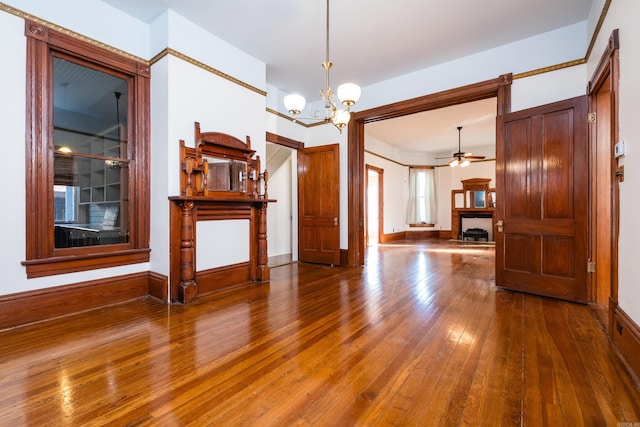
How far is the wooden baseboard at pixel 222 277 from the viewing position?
11.8 feet

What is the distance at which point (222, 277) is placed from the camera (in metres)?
3.83

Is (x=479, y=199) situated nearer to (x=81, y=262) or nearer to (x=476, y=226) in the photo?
(x=476, y=226)

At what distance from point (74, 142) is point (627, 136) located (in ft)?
15.9

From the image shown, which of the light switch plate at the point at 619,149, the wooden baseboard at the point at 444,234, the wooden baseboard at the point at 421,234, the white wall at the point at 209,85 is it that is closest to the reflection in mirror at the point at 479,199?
the wooden baseboard at the point at 444,234

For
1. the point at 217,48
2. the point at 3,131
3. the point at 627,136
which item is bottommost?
the point at 627,136

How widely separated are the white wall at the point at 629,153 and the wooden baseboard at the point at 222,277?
3.80m

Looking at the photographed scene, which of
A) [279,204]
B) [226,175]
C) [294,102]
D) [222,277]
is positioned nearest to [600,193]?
[294,102]

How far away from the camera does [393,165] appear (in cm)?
1016

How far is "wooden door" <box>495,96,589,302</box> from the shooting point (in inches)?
129

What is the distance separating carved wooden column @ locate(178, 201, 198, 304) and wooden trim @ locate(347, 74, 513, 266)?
2.89 metres

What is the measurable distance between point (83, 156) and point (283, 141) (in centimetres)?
309

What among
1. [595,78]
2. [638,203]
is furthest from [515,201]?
[638,203]

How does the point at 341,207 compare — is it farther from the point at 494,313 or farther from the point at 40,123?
the point at 40,123

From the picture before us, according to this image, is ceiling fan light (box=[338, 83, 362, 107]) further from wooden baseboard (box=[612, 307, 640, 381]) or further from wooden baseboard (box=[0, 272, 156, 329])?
wooden baseboard (box=[0, 272, 156, 329])
